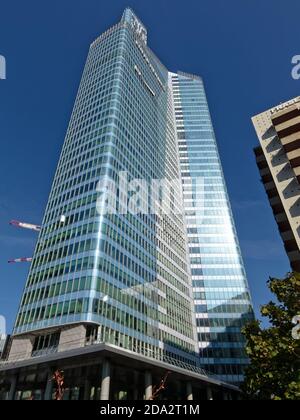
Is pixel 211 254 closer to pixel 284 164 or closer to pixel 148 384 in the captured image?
pixel 284 164

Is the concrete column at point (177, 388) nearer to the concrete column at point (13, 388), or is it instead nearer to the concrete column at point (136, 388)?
Answer: the concrete column at point (136, 388)

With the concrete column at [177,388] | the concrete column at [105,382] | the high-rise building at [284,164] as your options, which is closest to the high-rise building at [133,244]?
the concrete column at [105,382]

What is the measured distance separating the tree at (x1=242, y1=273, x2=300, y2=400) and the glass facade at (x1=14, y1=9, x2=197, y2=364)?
23422 mm

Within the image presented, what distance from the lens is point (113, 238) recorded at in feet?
177

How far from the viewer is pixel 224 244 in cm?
9906

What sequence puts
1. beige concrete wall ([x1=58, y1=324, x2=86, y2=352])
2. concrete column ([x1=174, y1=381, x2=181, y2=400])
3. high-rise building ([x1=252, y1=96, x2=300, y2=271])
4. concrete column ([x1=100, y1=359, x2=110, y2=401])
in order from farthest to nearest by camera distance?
concrete column ([x1=174, y1=381, x2=181, y2=400]) < high-rise building ([x1=252, y1=96, x2=300, y2=271]) < beige concrete wall ([x1=58, y1=324, x2=86, y2=352]) < concrete column ([x1=100, y1=359, x2=110, y2=401])

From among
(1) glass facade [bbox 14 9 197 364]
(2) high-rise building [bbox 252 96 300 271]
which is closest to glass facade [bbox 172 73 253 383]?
(1) glass facade [bbox 14 9 197 364]

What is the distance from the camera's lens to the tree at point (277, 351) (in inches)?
888

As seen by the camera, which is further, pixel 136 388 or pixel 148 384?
pixel 136 388

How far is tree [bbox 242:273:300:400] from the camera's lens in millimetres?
22562

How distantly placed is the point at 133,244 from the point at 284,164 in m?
30.5

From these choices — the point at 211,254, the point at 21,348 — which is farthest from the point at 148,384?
the point at 211,254

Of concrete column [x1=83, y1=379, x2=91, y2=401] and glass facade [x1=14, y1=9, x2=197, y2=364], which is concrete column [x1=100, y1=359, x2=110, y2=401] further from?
concrete column [x1=83, y1=379, x2=91, y2=401]

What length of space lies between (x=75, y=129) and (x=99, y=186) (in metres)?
25.3
